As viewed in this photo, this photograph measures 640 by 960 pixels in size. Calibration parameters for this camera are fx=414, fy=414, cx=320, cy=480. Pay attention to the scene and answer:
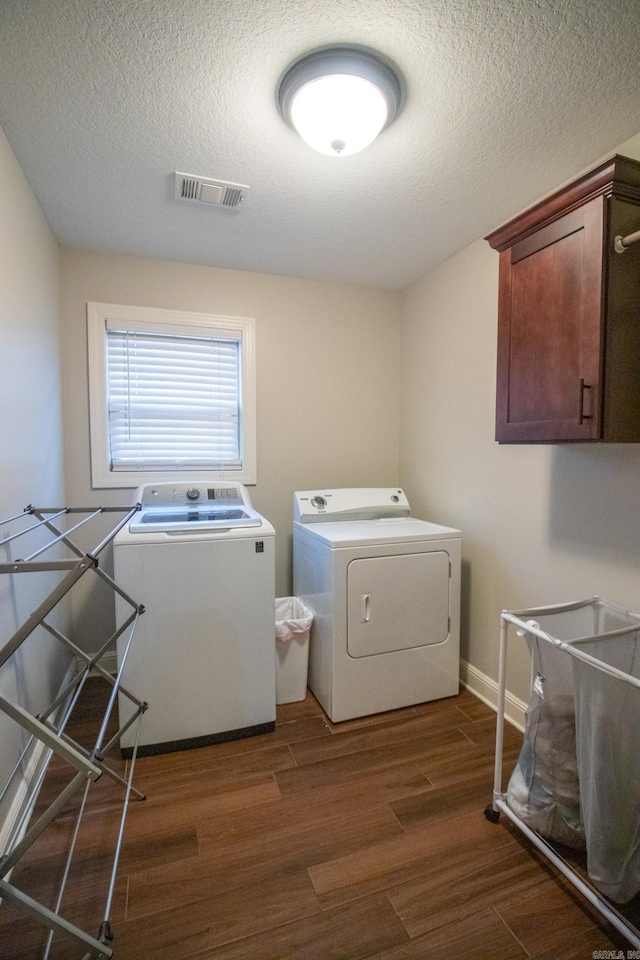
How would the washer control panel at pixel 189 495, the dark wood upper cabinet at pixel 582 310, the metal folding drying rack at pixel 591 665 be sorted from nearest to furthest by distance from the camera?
the metal folding drying rack at pixel 591 665 < the dark wood upper cabinet at pixel 582 310 < the washer control panel at pixel 189 495

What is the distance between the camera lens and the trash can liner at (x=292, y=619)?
2117 mm

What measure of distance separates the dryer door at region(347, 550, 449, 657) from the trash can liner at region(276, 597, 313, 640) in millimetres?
Result: 277

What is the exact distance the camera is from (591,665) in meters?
1.12

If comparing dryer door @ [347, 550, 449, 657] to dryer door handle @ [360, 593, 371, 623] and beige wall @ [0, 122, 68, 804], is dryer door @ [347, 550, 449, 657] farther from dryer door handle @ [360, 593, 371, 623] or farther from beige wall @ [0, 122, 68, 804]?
beige wall @ [0, 122, 68, 804]

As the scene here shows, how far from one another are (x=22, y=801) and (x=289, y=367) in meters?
2.43

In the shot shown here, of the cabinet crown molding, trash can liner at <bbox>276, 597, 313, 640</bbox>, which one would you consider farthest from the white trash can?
the cabinet crown molding

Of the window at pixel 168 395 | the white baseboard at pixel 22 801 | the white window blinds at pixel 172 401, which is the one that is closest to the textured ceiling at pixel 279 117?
the window at pixel 168 395

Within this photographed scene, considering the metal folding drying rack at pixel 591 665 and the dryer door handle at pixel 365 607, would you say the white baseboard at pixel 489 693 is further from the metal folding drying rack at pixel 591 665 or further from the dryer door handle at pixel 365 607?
the dryer door handle at pixel 365 607

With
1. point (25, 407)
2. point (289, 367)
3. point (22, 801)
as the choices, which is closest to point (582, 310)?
point (289, 367)

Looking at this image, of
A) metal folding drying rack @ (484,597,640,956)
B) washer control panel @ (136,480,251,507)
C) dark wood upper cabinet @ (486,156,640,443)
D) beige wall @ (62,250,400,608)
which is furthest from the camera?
beige wall @ (62,250,400,608)

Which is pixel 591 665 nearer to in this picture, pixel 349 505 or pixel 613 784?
pixel 613 784

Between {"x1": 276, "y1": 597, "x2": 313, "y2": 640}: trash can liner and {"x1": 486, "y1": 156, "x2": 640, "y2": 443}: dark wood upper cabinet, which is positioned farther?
{"x1": 276, "y1": 597, "x2": 313, "y2": 640}: trash can liner

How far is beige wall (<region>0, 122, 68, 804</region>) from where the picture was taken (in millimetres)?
1441

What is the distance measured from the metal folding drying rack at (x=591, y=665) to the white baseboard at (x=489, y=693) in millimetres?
557
